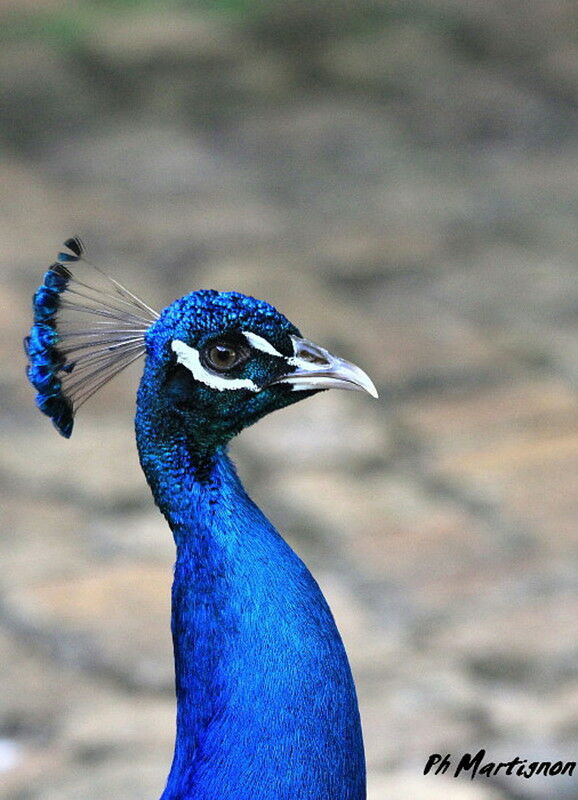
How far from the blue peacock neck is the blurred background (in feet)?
2.77

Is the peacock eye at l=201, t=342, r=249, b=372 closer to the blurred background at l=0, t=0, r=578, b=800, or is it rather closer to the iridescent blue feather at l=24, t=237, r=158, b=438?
the iridescent blue feather at l=24, t=237, r=158, b=438

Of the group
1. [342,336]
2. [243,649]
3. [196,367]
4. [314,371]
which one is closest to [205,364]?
[196,367]

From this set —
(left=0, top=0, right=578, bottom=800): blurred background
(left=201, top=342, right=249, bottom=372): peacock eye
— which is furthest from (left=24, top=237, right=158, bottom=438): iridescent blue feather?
(left=0, top=0, right=578, bottom=800): blurred background

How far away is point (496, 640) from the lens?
278 cm

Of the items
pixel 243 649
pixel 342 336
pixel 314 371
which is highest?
pixel 342 336

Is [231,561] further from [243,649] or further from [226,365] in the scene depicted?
[226,365]

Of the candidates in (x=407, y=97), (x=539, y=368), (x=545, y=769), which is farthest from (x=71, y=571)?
(x=407, y=97)

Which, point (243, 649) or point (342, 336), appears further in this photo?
point (342, 336)

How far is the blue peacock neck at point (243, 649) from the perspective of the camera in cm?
161

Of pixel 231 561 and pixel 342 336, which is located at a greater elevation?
pixel 342 336

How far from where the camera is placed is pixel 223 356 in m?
1.61

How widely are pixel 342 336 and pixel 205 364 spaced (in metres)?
2.17

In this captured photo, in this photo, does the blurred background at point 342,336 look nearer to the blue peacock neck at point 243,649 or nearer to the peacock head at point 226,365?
the blue peacock neck at point 243,649

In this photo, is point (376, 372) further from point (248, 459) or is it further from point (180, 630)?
point (180, 630)
